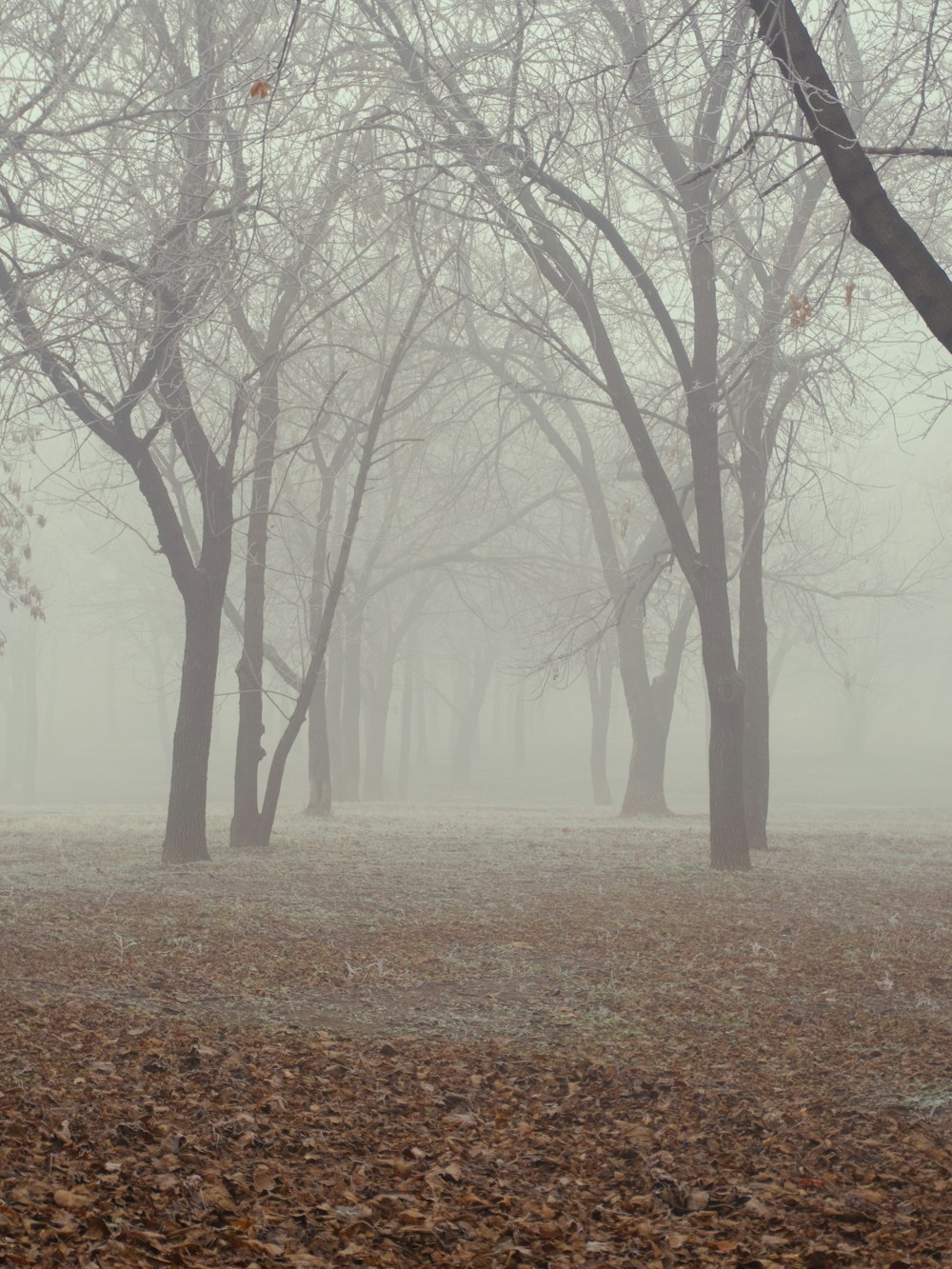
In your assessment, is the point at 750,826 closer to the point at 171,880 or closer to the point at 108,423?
the point at 171,880


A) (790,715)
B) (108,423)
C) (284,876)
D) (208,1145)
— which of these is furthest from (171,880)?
(790,715)

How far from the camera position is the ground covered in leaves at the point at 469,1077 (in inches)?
129

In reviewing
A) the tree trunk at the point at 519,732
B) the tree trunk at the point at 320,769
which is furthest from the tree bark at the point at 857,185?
the tree trunk at the point at 519,732

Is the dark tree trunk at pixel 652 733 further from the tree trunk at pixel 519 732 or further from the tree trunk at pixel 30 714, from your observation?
the tree trunk at pixel 30 714

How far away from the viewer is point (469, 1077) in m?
4.71

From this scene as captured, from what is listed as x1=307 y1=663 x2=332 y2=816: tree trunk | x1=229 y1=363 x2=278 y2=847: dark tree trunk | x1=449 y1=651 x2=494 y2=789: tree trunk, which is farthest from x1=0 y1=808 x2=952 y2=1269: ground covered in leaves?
x1=449 y1=651 x2=494 y2=789: tree trunk

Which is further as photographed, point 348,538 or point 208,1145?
point 348,538

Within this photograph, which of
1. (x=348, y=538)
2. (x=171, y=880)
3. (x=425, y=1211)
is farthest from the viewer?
(x=348, y=538)

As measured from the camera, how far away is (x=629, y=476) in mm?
18609

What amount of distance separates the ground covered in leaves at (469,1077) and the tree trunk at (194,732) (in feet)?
5.24

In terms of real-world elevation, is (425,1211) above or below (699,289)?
below

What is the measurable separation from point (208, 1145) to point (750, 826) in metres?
9.87

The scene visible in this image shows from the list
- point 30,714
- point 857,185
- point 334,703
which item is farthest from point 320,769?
point 30,714

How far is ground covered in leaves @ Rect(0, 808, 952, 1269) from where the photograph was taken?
3273mm
